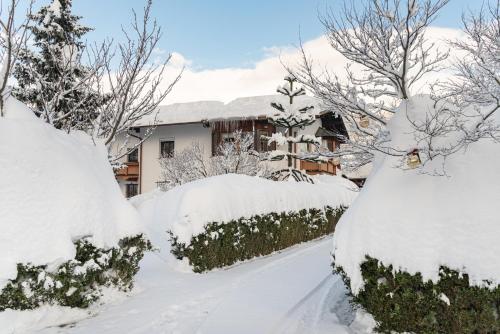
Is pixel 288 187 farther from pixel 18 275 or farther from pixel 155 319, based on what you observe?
pixel 18 275

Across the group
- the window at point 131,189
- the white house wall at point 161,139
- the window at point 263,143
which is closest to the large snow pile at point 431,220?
the window at point 263,143

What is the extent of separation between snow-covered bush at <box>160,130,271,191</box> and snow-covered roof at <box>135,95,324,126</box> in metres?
2.85

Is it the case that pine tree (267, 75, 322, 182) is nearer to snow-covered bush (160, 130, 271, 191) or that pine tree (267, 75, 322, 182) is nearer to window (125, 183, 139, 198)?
snow-covered bush (160, 130, 271, 191)

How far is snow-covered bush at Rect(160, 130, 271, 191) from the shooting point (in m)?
18.7

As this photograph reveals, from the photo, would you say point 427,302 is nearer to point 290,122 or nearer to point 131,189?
point 290,122

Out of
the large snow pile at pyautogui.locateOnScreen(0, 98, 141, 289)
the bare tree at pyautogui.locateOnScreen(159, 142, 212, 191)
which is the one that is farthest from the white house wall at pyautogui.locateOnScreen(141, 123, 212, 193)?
the large snow pile at pyautogui.locateOnScreen(0, 98, 141, 289)

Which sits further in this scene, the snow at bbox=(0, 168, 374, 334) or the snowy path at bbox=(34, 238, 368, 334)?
the snowy path at bbox=(34, 238, 368, 334)

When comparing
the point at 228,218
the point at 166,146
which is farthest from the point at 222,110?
the point at 228,218

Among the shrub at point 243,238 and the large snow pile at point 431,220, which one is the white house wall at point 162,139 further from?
the large snow pile at point 431,220

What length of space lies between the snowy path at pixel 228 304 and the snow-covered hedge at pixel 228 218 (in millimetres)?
548

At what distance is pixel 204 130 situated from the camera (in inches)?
1023

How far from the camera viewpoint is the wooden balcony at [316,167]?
2494 cm

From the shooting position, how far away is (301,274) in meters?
8.45

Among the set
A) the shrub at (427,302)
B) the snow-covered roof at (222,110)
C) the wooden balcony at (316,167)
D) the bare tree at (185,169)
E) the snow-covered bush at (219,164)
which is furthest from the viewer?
the wooden balcony at (316,167)
